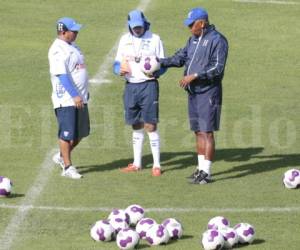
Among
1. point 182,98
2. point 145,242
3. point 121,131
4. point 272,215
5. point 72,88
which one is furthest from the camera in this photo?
point 182,98

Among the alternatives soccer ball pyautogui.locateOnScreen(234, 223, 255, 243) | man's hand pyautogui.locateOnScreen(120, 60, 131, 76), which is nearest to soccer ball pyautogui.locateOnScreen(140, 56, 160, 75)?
man's hand pyautogui.locateOnScreen(120, 60, 131, 76)

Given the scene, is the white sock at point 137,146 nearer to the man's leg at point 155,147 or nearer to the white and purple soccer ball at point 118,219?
the man's leg at point 155,147

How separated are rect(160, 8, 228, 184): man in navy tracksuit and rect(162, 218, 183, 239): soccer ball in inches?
103

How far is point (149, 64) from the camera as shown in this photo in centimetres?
1555

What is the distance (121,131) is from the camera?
Result: 719 inches

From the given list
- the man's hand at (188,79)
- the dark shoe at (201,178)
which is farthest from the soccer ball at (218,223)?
the man's hand at (188,79)

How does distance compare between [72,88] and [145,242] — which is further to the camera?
[72,88]

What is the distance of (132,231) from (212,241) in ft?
2.84

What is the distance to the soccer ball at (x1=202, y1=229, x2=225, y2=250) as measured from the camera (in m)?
12.4

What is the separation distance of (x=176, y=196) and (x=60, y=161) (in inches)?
79.0

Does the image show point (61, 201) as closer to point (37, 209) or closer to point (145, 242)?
point (37, 209)

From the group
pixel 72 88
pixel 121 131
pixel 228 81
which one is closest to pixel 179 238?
pixel 72 88

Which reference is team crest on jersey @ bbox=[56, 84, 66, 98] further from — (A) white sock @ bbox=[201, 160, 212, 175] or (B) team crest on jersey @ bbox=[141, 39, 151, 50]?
(A) white sock @ bbox=[201, 160, 212, 175]

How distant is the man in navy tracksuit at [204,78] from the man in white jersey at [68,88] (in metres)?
1.24
